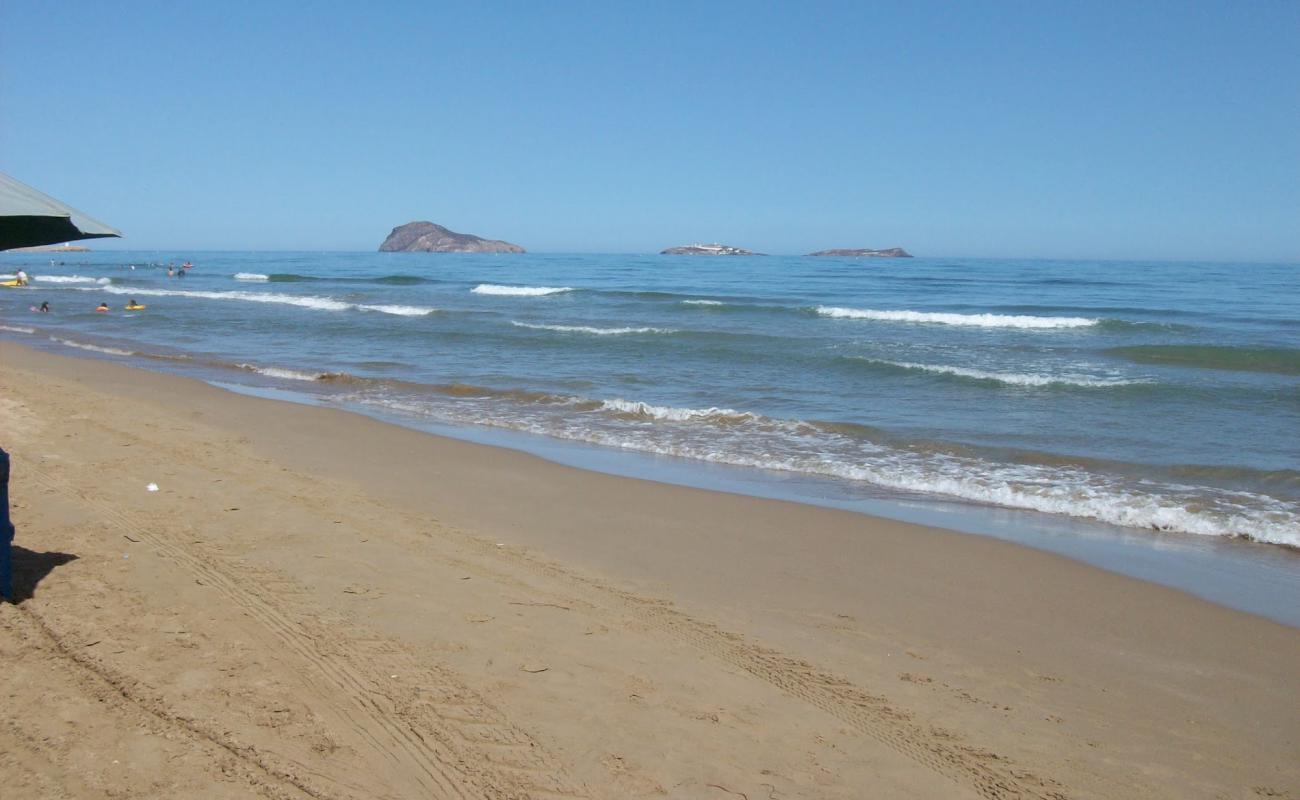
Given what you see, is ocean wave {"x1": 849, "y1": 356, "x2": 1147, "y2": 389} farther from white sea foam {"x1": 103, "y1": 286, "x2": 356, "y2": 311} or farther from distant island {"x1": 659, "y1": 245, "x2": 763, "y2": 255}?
distant island {"x1": 659, "y1": 245, "x2": 763, "y2": 255}

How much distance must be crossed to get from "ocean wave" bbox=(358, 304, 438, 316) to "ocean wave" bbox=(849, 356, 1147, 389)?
664 inches

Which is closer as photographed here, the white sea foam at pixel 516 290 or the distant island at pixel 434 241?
the white sea foam at pixel 516 290

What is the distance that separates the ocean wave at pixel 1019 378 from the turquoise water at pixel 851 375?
86mm

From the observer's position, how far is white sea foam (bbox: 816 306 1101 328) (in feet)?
86.1

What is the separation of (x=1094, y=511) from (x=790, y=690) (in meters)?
5.15

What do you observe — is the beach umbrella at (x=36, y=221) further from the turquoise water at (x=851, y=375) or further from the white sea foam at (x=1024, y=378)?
the white sea foam at (x=1024, y=378)

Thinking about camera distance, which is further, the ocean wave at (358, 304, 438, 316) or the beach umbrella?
the ocean wave at (358, 304, 438, 316)

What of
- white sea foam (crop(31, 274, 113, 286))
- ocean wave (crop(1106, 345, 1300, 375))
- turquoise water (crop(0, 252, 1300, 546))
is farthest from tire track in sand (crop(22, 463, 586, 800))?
white sea foam (crop(31, 274, 113, 286))

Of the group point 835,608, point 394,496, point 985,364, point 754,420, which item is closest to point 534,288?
point 985,364

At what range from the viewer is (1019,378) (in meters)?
16.3

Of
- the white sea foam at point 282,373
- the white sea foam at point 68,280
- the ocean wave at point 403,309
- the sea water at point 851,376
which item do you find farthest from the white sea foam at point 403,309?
the white sea foam at point 68,280

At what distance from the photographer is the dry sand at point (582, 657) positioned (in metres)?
3.60

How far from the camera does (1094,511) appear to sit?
825 centimetres

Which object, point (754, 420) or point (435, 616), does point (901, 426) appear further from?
point (435, 616)
